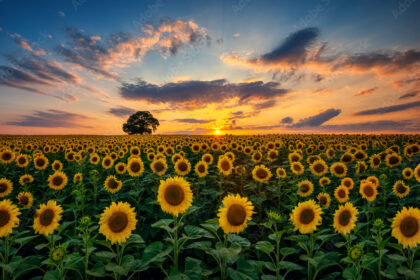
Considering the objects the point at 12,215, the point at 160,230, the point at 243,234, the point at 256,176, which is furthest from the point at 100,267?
the point at 256,176

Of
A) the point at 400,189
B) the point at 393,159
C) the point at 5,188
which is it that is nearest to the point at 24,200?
the point at 5,188

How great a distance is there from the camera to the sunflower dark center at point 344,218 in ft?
13.8

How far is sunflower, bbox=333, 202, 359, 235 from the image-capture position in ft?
13.6

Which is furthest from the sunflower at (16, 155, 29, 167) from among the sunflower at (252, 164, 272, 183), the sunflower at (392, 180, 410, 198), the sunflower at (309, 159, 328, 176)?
the sunflower at (392, 180, 410, 198)

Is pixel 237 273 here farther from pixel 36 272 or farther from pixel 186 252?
pixel 36 272

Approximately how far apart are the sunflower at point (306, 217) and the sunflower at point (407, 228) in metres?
1.28

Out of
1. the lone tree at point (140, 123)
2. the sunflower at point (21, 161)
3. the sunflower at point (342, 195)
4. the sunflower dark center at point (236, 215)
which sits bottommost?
the sunflower at point (342, 195)

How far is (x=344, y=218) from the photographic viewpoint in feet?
13.8

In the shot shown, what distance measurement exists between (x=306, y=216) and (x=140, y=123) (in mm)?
89163

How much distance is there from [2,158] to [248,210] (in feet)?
39.5

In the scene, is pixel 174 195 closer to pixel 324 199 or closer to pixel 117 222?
pixel 117 222

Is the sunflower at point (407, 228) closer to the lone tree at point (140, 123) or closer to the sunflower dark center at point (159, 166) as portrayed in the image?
the sunflower dark center at point (159, 166)

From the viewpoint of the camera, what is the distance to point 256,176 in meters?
7.51

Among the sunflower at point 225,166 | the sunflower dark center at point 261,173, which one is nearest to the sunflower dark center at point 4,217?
the sunflower at point 225,166
